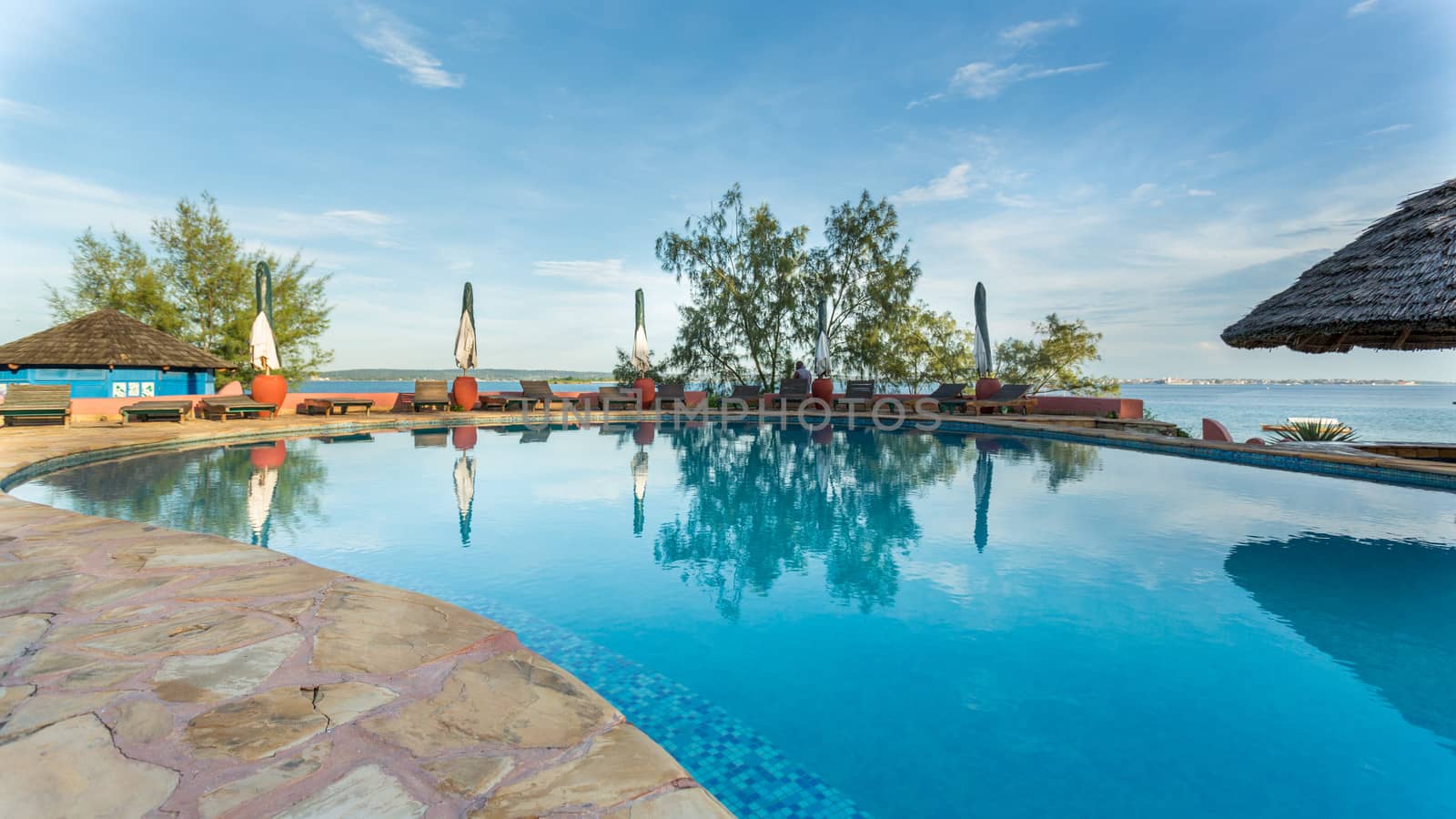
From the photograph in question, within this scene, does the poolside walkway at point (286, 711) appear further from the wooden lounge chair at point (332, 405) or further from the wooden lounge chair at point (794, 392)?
the wooden lounge chair at point (794, 392)

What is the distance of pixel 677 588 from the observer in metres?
4.25

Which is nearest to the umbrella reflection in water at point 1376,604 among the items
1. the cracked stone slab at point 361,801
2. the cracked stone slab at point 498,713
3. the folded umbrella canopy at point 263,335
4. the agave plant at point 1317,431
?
the cracked stone slab at point 498,713

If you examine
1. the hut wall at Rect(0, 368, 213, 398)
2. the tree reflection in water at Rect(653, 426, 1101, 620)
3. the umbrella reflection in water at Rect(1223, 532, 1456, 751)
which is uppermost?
the hut wall at Rect(0, 368, 213, 398)

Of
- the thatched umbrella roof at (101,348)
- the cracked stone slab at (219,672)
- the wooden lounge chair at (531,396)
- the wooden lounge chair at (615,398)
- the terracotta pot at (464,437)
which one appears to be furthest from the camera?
the wooden lounge chair at (615,398)

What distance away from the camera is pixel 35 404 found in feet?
35.3

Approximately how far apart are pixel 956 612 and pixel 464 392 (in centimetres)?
1466

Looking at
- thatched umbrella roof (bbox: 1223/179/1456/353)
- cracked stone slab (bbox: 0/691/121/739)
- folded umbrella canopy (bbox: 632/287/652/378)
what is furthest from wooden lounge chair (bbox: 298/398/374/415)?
thatched umbrella roof (bbox: 1223/179/1456/353)

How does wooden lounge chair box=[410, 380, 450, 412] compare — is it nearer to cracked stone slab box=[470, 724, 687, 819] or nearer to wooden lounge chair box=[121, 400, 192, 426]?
wooden lounge chair box=[121, 400, 192, 426]

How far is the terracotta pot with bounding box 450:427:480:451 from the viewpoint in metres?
10.8

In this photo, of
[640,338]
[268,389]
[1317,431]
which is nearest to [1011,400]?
[1317,431]

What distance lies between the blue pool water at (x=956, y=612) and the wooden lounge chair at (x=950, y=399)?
7196 mm

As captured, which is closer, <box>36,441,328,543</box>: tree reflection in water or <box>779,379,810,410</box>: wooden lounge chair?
<box>36,441,328,543</box>: tree reflection in water

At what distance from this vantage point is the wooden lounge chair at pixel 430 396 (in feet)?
49.6

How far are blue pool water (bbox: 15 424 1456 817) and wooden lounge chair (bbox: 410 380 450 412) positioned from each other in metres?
7.02
